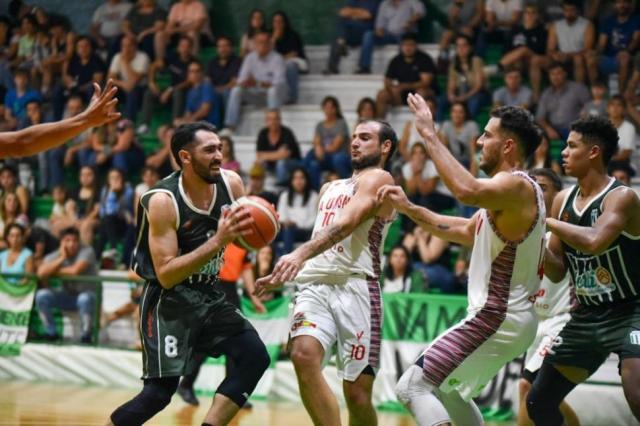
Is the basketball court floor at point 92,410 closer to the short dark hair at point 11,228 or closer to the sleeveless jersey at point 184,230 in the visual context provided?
the short dark hair at point 11,228

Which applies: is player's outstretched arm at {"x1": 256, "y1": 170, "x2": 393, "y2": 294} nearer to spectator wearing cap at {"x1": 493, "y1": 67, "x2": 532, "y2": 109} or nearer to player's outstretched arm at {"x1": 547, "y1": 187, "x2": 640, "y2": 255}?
player's outstretched arm at {"x1": 547, "y1": 187, "x2": 640, "y2": 255}

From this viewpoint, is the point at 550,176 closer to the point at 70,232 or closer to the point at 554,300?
the point at 554,300

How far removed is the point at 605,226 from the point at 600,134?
2.06ft

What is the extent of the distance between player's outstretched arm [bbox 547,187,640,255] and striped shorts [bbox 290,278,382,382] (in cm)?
126

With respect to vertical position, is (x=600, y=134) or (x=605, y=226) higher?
(x=600, y=134)

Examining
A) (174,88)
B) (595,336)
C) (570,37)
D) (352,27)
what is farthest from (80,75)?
(595,336)

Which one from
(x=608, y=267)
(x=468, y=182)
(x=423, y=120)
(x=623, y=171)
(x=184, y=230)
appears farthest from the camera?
(x=623, y=171)

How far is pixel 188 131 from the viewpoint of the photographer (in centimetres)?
657

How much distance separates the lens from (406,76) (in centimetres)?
1444

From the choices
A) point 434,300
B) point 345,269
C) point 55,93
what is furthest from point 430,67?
point 345,269

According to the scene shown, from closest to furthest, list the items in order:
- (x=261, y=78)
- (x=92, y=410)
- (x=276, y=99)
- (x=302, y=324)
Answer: (x=302, y=324)
(x=92, y=410)
(x=276, y=99)
(x=261, y=78)

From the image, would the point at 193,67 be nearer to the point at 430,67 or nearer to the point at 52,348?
the point at 430,67

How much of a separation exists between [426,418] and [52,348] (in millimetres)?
7529

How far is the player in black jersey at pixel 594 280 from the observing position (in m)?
6.48
